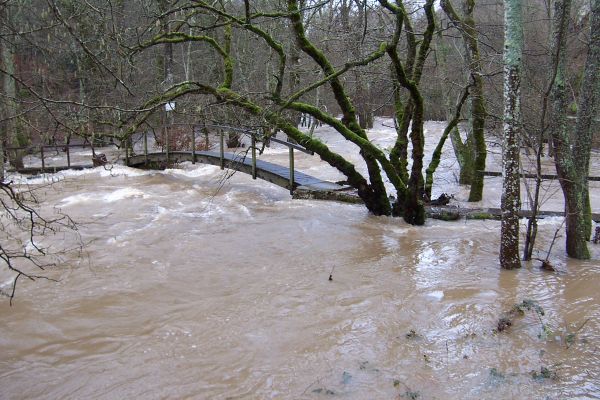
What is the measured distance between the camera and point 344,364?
4.52m

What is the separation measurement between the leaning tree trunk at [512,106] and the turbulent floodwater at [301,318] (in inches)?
38.6

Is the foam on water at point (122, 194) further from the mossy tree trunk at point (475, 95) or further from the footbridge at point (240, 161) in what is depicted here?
the mossy tree trunk at point (475, 95)

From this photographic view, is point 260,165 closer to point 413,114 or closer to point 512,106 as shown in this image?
point 413,114

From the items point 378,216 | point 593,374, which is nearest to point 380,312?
point 593,374

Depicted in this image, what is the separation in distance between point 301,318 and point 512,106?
3382mm

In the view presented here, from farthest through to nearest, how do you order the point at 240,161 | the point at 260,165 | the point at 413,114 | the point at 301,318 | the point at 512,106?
the point at 260,165 < the point at 240,161 < the point at 413,114 < the point at 512,106 < the point at 301,318

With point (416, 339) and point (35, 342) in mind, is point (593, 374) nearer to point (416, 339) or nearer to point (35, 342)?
point (416, 339)

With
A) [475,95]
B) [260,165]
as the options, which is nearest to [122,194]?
[260,165]

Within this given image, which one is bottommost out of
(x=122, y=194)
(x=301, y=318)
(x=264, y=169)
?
(x=301, y=318)

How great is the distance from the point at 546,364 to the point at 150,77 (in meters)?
23.1

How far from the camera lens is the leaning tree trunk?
604cm

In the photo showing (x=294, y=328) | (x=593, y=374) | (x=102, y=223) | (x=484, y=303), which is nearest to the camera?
(x=593, y=374)

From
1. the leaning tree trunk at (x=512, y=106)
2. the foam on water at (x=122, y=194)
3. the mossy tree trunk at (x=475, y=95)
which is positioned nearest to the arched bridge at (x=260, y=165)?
the foam on water at (x=122, y=194)

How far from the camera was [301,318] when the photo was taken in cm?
555
